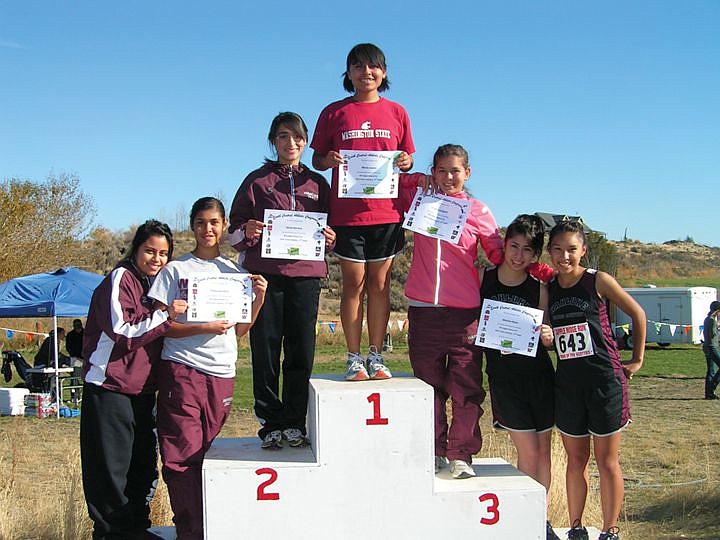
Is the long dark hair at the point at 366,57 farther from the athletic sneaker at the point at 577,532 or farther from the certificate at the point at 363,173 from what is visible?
the athletic sneaker at the point at 577,532

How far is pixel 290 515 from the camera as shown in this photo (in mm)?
4246

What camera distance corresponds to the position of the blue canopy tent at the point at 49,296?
1397 cm

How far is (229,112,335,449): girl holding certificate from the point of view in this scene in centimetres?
475

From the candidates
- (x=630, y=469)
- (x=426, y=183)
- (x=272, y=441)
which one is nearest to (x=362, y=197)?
(x=426, y=183)

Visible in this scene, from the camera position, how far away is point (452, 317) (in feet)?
15.7

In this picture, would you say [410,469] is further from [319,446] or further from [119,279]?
[119,279]

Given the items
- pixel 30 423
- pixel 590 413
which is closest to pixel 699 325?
pixel 30 423

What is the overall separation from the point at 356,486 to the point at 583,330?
160 cm

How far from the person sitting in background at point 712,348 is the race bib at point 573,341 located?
10710 millimetres

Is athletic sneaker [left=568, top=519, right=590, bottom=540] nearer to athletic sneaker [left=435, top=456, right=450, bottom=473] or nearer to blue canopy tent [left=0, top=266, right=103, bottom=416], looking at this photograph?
athletic sneaker [left=435, top=456, right=450, bottom=473]

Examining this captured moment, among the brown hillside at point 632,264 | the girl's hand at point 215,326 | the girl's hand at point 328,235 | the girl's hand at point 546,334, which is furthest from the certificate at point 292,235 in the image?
the brown hillside at point 632,264

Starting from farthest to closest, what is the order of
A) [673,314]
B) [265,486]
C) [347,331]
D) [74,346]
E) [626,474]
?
[673,314]
[74,346]
[626,474]
[347,331]
[265,486]

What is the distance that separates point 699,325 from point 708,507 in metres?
23.1

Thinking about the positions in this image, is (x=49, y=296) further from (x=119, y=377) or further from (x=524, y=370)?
(x=524, y=370)
